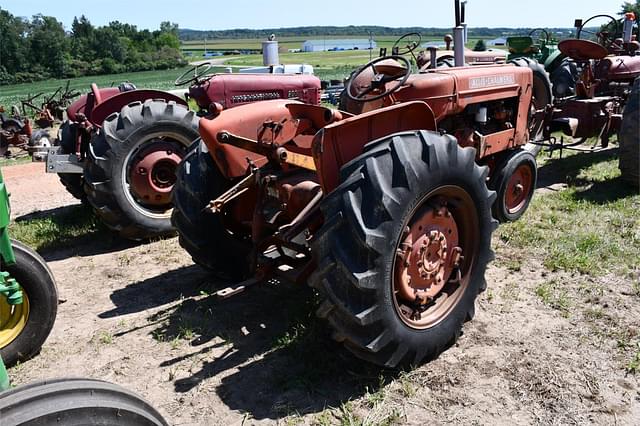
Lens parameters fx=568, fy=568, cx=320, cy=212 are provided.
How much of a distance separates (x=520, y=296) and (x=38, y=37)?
42.8 meters

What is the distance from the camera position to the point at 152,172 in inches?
206

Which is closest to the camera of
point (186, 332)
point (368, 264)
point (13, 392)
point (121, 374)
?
point (13, 392)

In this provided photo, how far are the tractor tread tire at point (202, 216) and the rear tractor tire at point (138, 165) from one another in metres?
1.46

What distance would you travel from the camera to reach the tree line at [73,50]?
105 feet

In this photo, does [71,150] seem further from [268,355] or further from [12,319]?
[268,355]

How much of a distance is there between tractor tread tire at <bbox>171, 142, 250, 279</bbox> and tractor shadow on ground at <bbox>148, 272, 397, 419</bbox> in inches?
12.5

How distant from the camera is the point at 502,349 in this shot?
10.3ft

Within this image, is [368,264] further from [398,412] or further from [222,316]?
[222,316]

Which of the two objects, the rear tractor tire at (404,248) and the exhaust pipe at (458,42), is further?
the exhaust pipe at (458,42)

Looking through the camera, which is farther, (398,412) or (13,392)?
(398,412)

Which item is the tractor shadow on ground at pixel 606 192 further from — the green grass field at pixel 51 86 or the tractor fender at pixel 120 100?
the green grass field at pixel 51 86

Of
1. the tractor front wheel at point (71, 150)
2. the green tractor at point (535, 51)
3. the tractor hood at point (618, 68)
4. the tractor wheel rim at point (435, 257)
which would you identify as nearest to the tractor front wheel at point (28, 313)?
the tractor wheel rim at point (435, 257)

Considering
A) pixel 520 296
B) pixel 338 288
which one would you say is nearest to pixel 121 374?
pixel 338 288

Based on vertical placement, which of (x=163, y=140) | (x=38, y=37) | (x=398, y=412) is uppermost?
(x=38, y=37)
